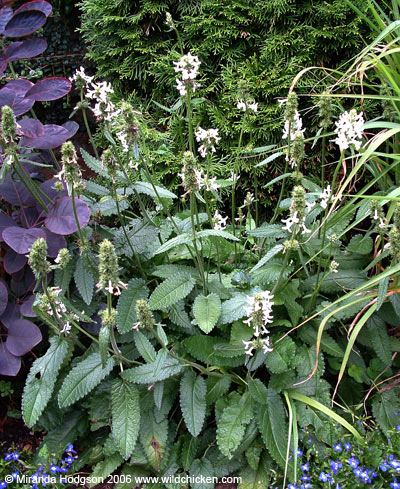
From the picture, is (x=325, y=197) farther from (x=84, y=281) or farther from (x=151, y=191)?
(x=84, y=281)

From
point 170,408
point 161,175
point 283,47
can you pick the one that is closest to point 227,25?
point 283,47

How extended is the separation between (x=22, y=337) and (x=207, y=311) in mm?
766

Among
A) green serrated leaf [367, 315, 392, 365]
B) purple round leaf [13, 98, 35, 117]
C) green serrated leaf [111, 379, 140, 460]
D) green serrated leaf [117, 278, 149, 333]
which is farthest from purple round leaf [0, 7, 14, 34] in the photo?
green serrated leaf [367, 315, 392, 365]

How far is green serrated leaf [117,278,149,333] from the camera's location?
1885 millimetres

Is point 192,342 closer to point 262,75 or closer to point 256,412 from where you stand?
point 256,412

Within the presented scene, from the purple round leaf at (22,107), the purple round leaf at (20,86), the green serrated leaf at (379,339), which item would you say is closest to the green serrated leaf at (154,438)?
the green serrated leaf at (379,339)

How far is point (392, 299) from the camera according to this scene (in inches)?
73.5

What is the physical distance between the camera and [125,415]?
1795mm

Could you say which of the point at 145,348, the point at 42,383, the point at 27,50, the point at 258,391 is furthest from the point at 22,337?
the point at 27,50

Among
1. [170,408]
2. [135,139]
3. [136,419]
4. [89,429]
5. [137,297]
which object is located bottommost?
[89,429]

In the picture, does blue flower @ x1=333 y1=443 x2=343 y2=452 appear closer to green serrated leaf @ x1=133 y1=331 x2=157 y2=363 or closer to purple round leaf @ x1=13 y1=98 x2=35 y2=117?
green serrated leaf @ x1=133 y1=331 x2=157 y2=363

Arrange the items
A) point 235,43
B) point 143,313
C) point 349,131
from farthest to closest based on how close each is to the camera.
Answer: point 235,43 → point 349,131 → point 143,313

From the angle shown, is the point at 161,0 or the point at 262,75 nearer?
the point at 262,75

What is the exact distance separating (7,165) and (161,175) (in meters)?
1.22
